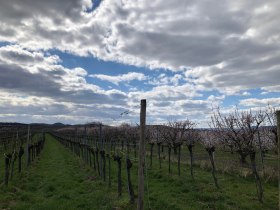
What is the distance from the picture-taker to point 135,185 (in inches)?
543

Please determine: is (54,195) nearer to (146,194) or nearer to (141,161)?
(146,194)

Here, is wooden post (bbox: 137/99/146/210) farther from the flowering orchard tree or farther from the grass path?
the flowering orchard tree

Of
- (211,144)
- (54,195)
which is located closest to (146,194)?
(54,195)

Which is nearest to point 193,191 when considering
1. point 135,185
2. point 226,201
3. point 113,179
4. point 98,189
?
point 226,201

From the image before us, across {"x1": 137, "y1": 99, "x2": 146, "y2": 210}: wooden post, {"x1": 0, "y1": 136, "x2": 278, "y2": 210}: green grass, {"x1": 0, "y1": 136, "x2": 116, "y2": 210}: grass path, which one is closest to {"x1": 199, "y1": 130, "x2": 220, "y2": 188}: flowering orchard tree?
{"x1": 0, "y1": 136, "x2": 278, "y2": 210}: green grass

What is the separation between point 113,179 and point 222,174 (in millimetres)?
6808

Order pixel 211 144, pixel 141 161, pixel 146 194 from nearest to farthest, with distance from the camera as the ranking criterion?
pixel 141 161 < pixel 146 194 < pixel 211 144

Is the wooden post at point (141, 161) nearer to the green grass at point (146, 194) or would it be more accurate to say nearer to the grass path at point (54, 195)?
the green grass at point (146, 194)

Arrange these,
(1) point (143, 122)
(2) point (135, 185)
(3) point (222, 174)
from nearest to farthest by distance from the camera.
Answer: (1) point (143, 122)
(2) point (135, 185)
(3) point (222, 174)

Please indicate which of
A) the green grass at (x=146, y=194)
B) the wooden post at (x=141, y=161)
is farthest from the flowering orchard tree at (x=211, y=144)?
the wooden post at (x=141, y=161)

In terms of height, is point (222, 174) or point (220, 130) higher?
point (220, 130)

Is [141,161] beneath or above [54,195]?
above

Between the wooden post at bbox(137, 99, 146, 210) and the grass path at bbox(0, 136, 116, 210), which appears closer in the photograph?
the wooden post at bbox(137, 99, 146, 210)

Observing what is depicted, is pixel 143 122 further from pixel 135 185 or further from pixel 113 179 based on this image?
pixel 113 179
